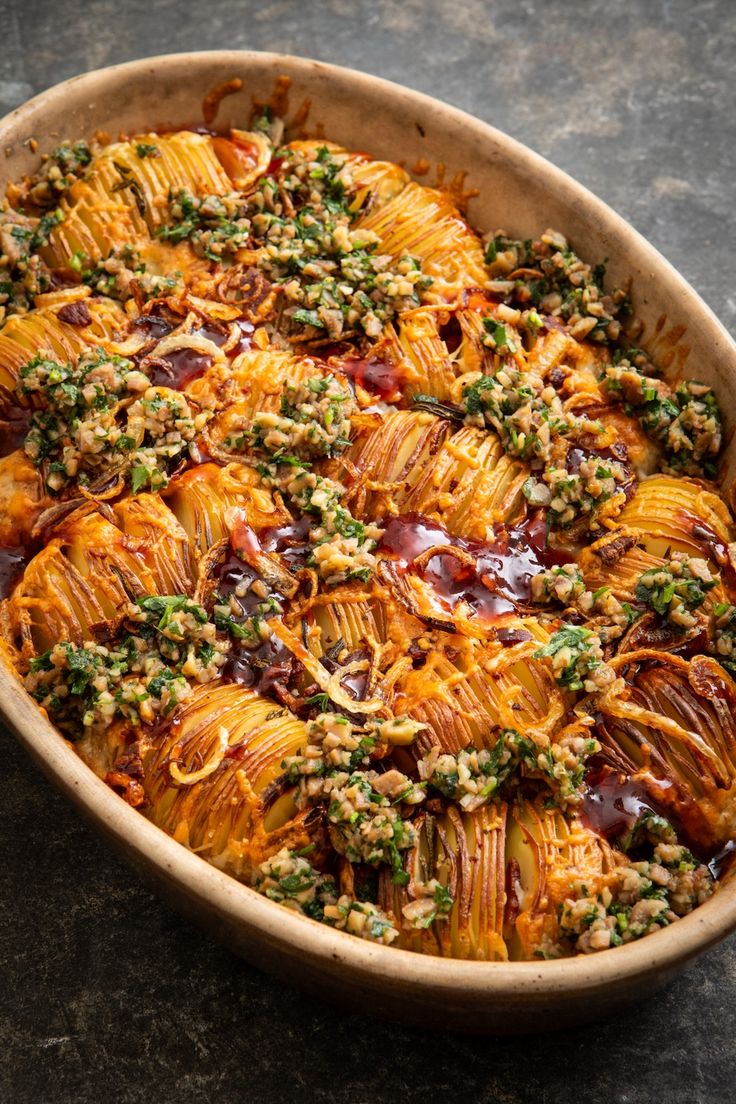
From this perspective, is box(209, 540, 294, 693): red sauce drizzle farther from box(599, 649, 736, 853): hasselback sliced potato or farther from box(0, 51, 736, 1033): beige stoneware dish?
box(599, 649, 736, 853): hasselback sliced potato

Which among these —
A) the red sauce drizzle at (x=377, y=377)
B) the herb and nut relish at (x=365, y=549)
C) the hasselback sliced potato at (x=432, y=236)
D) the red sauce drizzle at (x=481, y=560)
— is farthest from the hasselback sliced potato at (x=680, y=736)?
the hasselback sliced potato at (x=432, y=236)

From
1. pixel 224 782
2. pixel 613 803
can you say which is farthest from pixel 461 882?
pixel 224 782

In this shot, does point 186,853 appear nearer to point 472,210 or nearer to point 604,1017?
point 604,1017

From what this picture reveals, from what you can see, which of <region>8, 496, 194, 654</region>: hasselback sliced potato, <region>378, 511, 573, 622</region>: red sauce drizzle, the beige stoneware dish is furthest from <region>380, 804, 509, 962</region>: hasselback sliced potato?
<region>8, 496, 194, 654</region>: hasselback sliced potato

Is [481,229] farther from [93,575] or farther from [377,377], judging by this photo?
[93,575]

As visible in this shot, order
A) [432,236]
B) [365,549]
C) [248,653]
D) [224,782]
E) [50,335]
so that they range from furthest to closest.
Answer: [432,236] < [50,335] < [365,549] < [248,653] < [224,782]

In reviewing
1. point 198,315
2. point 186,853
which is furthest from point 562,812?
point 198,315
